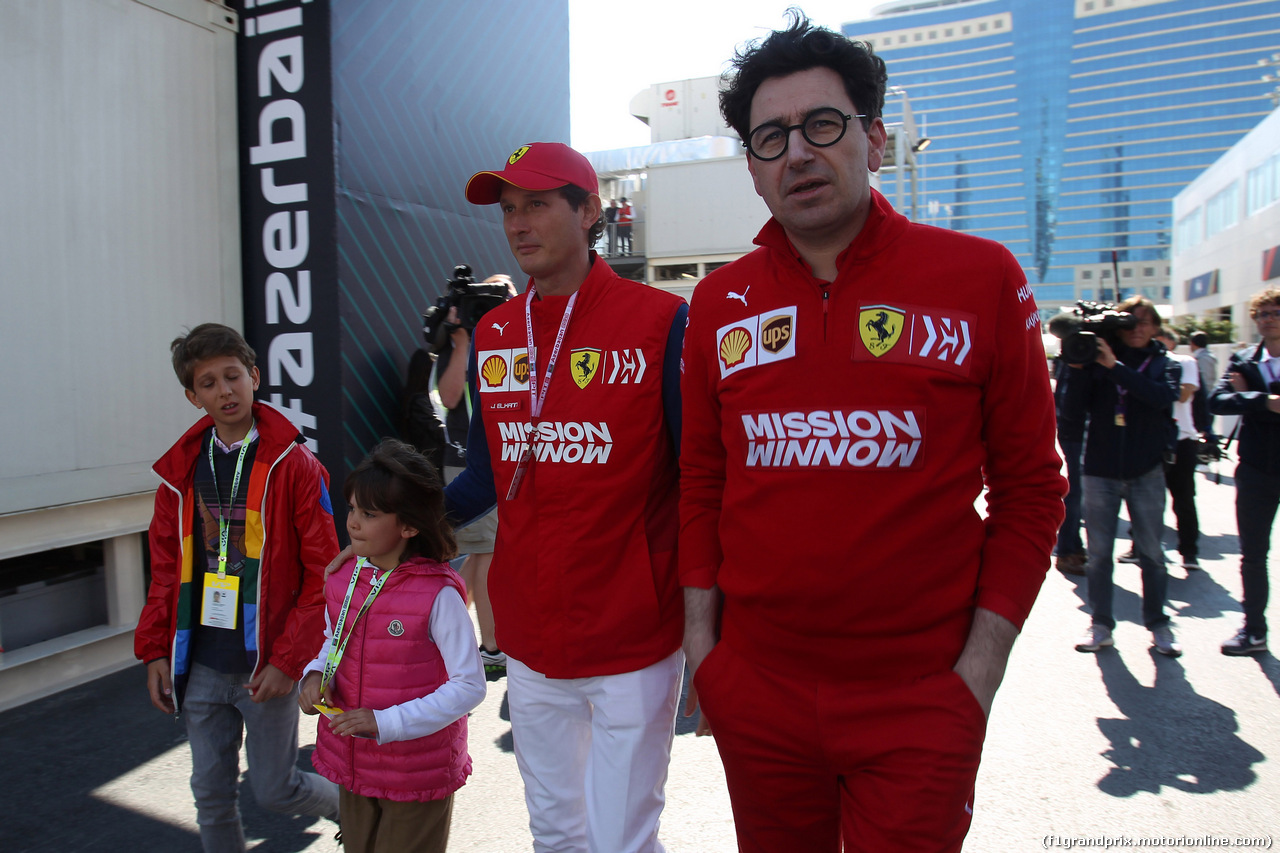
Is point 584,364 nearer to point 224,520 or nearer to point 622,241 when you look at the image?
point 224,520

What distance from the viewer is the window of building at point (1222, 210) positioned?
112 ft

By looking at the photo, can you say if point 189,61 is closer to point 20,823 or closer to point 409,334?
point 409,334

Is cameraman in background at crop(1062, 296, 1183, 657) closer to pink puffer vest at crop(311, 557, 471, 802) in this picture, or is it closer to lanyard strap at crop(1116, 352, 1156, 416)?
lanyard strap at crop(1116, 352, 1156, 416)

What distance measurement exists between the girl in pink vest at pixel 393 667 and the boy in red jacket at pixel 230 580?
0.38m

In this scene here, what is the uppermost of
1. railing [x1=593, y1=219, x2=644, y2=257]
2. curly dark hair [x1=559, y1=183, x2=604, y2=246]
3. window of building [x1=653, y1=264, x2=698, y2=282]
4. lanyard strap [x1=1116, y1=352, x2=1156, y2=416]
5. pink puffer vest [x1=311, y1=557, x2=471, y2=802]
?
railing [x1=593, y1=219, x2=644, y2=257]

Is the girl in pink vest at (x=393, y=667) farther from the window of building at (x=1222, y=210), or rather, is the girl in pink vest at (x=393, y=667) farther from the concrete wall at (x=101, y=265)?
the window of building at (x=1222, y=210)

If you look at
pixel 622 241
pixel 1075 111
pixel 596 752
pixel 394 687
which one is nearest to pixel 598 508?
pixel 596 752

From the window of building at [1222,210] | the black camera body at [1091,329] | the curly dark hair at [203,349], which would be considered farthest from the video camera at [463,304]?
the window of building at [1222,210]

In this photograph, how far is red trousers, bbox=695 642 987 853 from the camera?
1468 millimetres

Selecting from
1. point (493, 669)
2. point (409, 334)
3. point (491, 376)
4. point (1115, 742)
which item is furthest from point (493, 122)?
point (1115, 742)

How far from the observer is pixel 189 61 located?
4.86 m

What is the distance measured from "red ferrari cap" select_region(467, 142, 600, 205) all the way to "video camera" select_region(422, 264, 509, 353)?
2.04 m

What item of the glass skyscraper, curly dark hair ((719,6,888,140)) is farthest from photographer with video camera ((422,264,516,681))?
the glass skyscraper

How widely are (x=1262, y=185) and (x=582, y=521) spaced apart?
37.2 m
